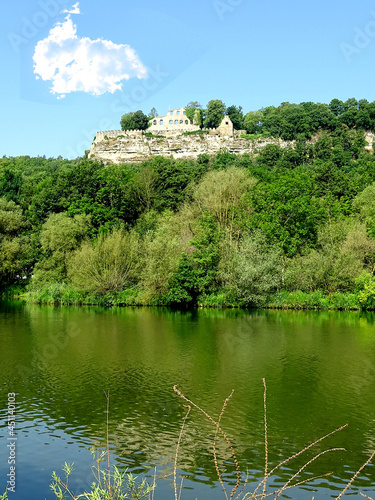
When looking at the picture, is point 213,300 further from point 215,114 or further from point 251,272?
point 215,114

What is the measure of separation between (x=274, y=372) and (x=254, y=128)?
341 ft

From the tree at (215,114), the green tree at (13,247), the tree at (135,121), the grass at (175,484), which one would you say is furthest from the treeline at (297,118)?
the grass at (175,484)

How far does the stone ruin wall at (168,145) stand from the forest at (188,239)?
45.7m

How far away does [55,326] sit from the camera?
28391 millimetres

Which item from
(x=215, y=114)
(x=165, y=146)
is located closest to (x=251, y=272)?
(x=165, y=146)

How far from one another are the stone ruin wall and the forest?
4565 cm

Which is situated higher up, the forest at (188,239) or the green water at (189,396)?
the forest at (188,239)

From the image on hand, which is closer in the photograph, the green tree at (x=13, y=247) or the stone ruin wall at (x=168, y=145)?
the green tree at (x=13, y=247)

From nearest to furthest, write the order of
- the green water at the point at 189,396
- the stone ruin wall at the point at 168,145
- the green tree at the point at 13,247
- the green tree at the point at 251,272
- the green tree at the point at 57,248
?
the green water at the point at 189,396, the green tree at the point at 251,272, the green tree at the point at 57,248, the green tree at the point at 13,247, the stone ruin wall at the point at 168,145

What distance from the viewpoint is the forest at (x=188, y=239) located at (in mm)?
40281

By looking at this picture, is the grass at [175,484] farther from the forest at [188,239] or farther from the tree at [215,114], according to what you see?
the tree at [215,114]

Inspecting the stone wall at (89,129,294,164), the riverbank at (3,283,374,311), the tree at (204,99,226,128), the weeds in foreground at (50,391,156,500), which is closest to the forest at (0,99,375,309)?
the riverbank at (3,283,374,311)

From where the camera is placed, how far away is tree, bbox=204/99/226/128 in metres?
113

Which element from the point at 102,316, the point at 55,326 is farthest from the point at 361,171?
the point at 55,326
